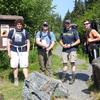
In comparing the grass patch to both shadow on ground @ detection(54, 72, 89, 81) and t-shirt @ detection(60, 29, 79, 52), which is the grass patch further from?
t-shirt @ detection(60, 29, 79, 52)

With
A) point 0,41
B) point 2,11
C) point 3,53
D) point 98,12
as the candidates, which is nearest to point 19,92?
point 0,41

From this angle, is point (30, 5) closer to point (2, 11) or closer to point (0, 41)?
point (2, 11)

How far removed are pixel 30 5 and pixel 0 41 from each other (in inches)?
216

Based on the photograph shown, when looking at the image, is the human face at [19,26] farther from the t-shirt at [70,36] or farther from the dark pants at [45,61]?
the t-shirt at [70,36]

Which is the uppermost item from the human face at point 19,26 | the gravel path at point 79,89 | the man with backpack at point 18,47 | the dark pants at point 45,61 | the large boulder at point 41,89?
the human face at point 19,26

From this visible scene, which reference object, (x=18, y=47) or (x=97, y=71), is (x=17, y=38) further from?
(x=97, y=71)

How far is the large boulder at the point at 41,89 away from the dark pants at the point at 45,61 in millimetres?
1638

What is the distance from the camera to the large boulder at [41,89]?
888 centimetres

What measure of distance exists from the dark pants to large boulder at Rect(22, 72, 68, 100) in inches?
64.5

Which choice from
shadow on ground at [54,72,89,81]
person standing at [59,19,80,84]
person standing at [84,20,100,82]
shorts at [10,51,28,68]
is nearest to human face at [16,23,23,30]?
shorts at [10,51,28,68]

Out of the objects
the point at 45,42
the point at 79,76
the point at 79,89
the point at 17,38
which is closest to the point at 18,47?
the point at 17,38

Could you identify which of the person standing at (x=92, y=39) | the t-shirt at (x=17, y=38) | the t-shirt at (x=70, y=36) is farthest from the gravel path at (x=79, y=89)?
the t-shirt at (x=17, y=38)

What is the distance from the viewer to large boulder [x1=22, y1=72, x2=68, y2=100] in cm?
888

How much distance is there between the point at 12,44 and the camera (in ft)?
35.1
